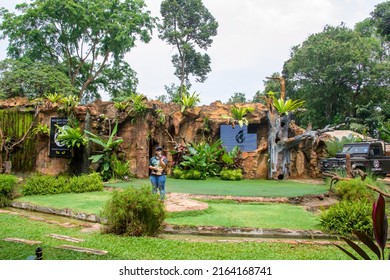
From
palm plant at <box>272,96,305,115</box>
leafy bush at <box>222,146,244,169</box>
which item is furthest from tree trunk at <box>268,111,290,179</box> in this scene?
leafy bush at <box>222,146,244,169</box>

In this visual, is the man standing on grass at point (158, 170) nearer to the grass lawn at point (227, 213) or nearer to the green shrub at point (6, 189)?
the grass lawn at point (227, 213)

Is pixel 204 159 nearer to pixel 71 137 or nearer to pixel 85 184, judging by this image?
pixel 71 137

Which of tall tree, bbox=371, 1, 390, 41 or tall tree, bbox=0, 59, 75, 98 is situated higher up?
tall tree, bbox=371, 1, 390, 41

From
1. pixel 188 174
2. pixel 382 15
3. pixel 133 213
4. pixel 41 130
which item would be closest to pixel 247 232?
pixel 133 213

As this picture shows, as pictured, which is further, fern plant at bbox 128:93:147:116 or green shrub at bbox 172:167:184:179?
green shrub at bbox 172:167:184:179

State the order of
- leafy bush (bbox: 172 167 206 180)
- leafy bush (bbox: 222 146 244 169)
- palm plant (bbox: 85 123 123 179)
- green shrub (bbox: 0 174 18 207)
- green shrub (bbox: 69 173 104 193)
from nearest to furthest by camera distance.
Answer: green shrub (bbox: 0 174 18 207), green shrub (bbox: 69 173 104 193), palm plant (bbox: 85 123 123 179), leafy bush (bbox: 172 167 206 180), leafy bush (bbox: 222 146 244 169)

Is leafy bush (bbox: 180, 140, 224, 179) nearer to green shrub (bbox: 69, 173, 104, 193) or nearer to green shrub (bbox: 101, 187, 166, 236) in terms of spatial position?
green shrub (bbox: 69, 173, 104, 193)

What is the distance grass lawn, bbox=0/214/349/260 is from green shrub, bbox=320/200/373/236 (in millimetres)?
970

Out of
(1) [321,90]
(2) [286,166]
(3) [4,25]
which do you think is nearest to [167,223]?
(2) [286,166]

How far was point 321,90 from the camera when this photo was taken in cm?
1911

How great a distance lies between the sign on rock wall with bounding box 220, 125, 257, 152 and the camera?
1564 centimetres

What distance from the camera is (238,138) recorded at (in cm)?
1578

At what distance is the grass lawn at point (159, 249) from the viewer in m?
4.24

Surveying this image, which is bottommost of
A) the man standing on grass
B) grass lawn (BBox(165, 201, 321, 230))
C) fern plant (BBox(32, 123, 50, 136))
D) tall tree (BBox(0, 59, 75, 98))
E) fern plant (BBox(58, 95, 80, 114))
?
grass lawn (BBox(165, 201, 321, 230))
